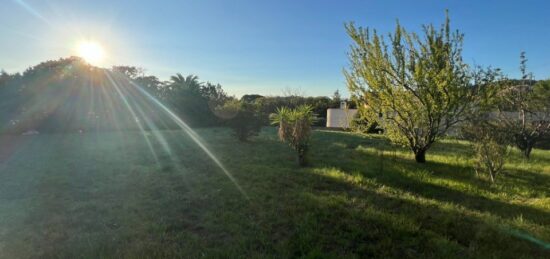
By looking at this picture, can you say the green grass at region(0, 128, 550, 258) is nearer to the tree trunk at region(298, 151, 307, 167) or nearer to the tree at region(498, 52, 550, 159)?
the tree trunk at region(298, 151, 307, 167)

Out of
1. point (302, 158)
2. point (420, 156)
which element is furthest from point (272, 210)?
point (420, 156)

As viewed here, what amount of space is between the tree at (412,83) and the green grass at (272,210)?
93cm

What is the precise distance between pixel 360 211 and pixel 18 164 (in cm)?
783

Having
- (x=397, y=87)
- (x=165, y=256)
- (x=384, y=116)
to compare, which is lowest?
(x=165, y=256)

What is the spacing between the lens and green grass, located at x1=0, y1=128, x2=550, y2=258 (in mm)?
3123

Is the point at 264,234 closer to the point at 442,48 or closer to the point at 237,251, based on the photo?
the point at 237,251

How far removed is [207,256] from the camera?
294cm

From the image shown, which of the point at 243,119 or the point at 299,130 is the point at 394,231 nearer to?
→ the point at 299,130

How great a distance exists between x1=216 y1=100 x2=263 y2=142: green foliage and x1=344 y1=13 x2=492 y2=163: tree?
16.5ft

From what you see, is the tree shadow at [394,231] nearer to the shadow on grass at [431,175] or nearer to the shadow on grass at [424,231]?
the shadow on grass at [424,231]

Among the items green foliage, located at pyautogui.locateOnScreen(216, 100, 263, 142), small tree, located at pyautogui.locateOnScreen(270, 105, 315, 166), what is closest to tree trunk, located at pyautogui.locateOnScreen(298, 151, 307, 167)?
small tree, located at pyautogui.locateOnScreen(270, 105, 315, 166)

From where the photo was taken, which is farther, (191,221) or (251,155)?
(251,155)

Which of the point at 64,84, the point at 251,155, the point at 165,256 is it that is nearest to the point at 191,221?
the point at 165,256

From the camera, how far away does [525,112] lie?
923 centimetres
